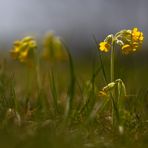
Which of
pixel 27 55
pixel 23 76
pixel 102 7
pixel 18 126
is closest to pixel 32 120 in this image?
pixel 18 126

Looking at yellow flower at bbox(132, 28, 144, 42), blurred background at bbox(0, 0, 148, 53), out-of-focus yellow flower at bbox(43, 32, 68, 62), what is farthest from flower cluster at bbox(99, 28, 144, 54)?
blurred background at bbox(0, 0, 148, 53)

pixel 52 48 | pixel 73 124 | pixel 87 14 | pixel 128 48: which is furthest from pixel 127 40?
pixel 87 14

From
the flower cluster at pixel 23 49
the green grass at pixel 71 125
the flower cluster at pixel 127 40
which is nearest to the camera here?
the green grass at pixel 71 125

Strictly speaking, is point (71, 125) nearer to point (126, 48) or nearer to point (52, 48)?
point (126, 48)

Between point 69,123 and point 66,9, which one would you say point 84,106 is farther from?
point 66,9

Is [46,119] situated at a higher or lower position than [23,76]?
higher

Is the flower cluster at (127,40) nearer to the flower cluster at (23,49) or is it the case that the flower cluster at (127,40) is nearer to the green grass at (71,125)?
→ the green grass at (71,125)

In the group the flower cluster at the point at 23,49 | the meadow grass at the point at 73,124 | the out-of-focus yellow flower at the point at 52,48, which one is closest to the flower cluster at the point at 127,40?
the meadow grass at the point at 73,124
